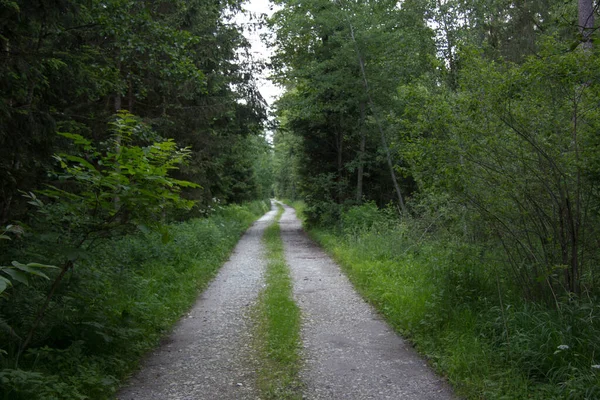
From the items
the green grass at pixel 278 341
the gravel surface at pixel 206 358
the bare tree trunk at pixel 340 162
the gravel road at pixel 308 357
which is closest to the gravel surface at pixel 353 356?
the gravel road at pixel 308 357

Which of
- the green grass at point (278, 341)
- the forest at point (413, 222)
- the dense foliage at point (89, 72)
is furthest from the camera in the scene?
the dense foliage at point (89, 72)

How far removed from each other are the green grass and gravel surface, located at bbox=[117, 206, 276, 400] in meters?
0.18

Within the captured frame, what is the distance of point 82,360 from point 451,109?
17.4 feet

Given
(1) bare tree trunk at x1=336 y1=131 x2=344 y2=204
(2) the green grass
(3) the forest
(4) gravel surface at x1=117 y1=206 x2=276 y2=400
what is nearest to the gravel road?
(4) gravel surface at x1=117 y1=206 x2=276 y2=400

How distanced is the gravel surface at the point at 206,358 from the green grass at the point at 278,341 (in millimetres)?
176

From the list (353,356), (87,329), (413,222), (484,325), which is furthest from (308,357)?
(413,222)

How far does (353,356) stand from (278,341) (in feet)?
3.46

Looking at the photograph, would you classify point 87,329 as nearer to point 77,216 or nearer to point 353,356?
point 77,216

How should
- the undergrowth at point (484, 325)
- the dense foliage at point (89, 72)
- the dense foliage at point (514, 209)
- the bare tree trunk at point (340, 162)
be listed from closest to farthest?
the undergrowth at point (484, 325), the dense foliage at point (514, 209), the dense foliage at point (89, 72), the bare tree trunk at point (340, 162)

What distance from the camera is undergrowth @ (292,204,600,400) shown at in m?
4.09

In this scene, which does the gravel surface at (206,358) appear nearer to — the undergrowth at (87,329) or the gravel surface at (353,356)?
the undergrowth at (87,329)

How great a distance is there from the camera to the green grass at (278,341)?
4.62m

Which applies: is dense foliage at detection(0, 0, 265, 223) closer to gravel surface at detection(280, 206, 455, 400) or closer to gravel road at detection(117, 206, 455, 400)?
gravel road at detection(117, 206, 455, 400)

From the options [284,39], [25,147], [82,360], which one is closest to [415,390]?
[82,360]
